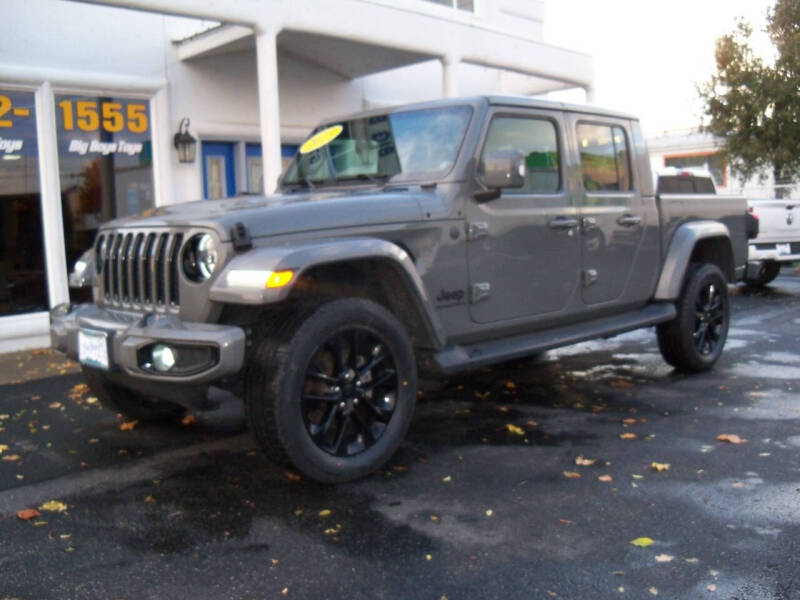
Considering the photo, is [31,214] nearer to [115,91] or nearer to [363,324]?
[115,91]

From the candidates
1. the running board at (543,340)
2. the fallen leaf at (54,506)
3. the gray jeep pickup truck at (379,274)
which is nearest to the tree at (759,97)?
the gray jeep pickup truck at (379,274)

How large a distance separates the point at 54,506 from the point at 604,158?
4.07m

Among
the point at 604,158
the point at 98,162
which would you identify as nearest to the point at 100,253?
the point at 604,158

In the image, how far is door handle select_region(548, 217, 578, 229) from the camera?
16.6 feet

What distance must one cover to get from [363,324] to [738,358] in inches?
173

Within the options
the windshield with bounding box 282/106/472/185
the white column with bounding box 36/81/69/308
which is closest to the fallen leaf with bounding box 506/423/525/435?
the windshield with bounding box 282/106/472/185

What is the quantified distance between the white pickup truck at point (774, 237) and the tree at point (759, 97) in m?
4.81

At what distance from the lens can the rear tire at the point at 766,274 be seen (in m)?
12.2

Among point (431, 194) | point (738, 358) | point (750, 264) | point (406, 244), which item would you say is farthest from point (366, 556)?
point (750, 264)

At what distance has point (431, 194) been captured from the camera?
4453mm

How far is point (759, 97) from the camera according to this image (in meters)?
16.4

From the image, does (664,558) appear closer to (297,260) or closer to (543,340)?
(297,260)

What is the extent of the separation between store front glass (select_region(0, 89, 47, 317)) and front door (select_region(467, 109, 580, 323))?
19.1 ft

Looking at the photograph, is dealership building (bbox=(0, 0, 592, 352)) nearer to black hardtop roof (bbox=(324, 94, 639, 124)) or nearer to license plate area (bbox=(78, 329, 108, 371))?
black hardtop roof (bbox=(324, 94, 639, 124))
